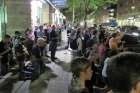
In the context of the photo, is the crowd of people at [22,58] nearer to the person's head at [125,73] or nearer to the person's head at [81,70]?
the person's head at [81,70]

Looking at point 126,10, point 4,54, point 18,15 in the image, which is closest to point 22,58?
point 4,54

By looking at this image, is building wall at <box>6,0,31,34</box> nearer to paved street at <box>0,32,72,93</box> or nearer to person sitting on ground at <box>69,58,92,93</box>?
paved street at <box>0,32,72,93</box>

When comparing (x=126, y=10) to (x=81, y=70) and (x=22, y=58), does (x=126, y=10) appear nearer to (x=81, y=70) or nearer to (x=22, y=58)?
(x=22, y=58)

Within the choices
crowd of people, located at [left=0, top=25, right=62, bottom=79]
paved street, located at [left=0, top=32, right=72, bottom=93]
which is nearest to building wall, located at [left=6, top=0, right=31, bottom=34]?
crowd of people, located at [left=0, top=25, right=62, bottom=79]

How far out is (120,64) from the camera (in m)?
2.84

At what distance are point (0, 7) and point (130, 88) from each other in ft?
61.4

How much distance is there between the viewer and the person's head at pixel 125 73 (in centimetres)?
274

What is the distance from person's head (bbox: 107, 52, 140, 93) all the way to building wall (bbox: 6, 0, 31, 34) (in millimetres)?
24757

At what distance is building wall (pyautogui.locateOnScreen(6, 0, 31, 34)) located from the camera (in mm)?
27547

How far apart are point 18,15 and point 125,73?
83.6 ft

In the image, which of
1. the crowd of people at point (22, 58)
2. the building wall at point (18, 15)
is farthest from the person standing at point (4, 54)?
the building wall at point (18, 15)

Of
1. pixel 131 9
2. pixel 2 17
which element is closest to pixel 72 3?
pixel 131 9

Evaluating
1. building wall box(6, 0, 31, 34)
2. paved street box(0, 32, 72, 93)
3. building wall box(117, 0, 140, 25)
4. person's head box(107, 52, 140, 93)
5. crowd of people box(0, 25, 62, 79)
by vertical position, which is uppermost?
building wall box(117, 0, 140, 25)

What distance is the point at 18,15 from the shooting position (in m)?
27.9
